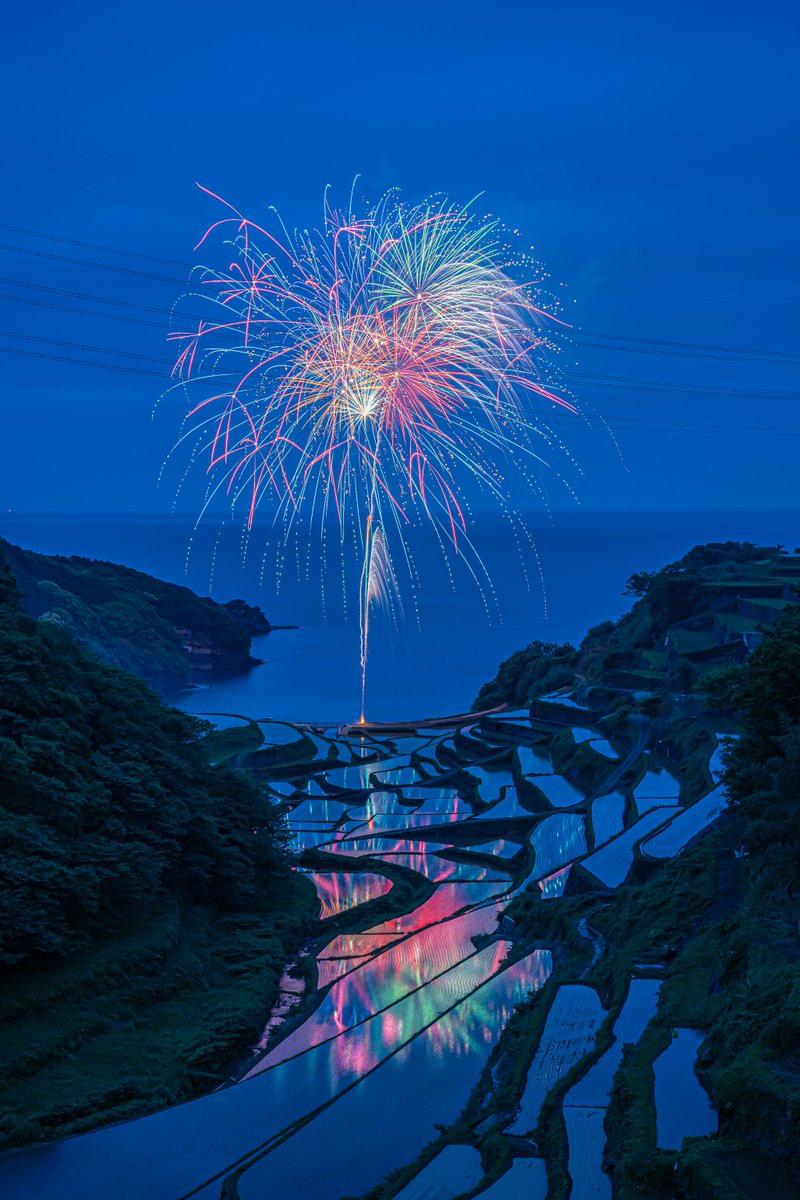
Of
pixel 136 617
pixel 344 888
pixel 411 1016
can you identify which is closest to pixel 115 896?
pixel 411 1016

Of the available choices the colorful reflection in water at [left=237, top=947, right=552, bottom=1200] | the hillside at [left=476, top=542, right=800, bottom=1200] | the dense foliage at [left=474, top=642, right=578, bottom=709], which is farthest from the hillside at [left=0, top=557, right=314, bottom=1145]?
the dense foliage at [left=474, top=642, right=578, bottom=709]

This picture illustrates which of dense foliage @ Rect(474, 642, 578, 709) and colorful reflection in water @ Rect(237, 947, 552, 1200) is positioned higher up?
dense foliage @ Rect(474, 642, 578, 709)

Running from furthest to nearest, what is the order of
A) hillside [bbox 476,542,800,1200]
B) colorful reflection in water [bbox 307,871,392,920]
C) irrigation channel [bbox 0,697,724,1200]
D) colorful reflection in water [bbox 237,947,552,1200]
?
1. colorful reflection in water [bbox 307,871,392,920]
2. irrigation channel [bbox 0,697,724,1200]
3. colorful reflection in water [bbox 237,947,552,1200]
4. hillside [bbox 476,542,800,1200]

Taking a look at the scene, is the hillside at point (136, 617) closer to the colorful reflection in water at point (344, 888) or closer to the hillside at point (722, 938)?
the colorful reflection in water at point (344, 888)

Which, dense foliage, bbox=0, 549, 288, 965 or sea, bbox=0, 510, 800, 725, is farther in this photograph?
sea, bbox=0, 510, 800, 725

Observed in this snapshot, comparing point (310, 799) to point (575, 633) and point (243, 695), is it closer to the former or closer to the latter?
point (243, 695)

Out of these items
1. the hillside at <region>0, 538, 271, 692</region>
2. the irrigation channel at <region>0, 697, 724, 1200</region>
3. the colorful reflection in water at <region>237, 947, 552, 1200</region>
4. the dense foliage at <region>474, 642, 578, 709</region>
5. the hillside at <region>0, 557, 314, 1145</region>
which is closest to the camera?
the colorful reflection in water at <region>237, 947, 552, 1200</region>

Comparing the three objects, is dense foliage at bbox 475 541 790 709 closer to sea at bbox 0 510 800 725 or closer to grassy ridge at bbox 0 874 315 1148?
sea at bbox 0 510 800 725
